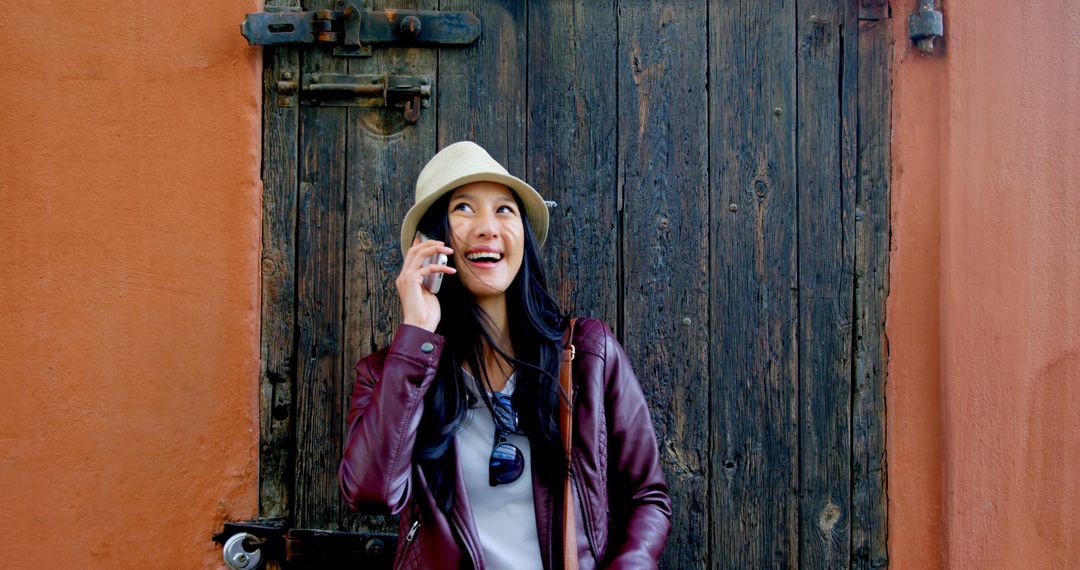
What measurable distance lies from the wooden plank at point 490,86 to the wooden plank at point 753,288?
1.71ft

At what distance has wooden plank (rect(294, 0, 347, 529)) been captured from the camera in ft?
7.14

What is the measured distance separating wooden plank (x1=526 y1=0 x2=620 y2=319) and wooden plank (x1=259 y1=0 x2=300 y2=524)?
25.9 inches

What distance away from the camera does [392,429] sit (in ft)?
5.30

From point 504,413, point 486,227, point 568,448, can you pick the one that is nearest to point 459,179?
point 486,227

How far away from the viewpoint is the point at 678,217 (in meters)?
2.20

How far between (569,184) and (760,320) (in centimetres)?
62

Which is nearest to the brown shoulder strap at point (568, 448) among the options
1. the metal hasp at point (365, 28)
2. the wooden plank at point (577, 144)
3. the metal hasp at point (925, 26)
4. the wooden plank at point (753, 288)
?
the wooden plank at point (577, 144)

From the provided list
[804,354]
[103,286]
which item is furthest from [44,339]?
[804,354]

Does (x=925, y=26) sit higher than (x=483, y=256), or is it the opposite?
(x=925, y=26)

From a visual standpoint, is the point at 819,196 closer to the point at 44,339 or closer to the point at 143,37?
the point at 143,37

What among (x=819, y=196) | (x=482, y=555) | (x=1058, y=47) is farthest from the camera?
Answer: (x=819, y=196)

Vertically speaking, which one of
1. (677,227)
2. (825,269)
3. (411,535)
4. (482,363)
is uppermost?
(677,227)

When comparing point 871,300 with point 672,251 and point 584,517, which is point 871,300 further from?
point 584,517

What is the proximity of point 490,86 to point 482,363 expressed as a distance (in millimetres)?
815
